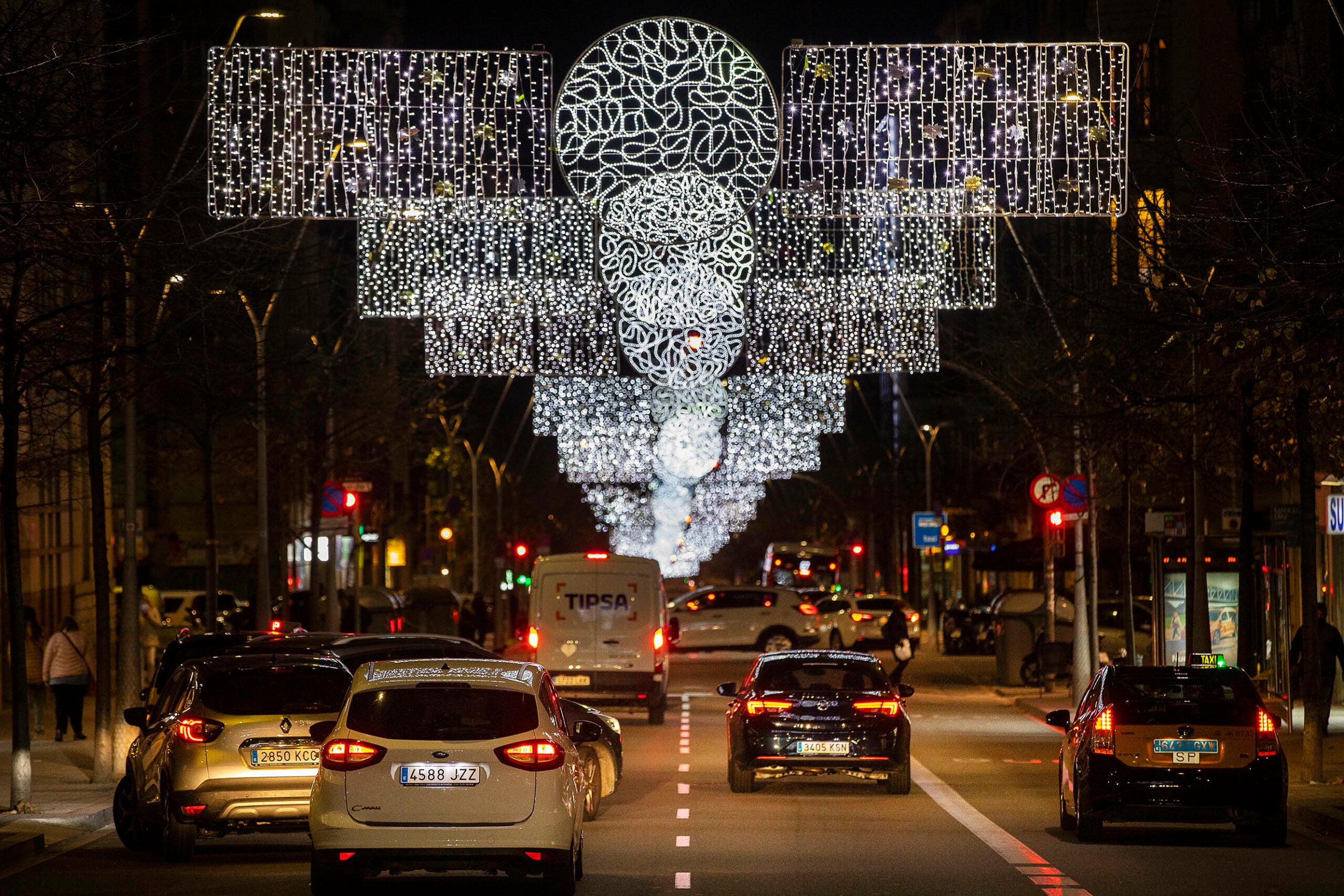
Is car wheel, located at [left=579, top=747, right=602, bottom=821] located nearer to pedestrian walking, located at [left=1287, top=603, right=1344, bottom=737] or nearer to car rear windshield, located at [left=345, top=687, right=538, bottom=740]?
car rear windshield, located at [left=345, top=687, right=538, bottom=740]

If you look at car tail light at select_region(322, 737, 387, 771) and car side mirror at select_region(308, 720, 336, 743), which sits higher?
car tail light at select_region(322, 737, 387, 771)

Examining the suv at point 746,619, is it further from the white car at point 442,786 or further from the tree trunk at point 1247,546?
the white car at point 442,786

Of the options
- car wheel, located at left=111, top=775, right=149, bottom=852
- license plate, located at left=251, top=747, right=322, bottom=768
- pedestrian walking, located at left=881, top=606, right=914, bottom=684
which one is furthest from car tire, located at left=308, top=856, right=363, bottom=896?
pedestrian walking, located at left=881, top=606, right=914, bottom=684

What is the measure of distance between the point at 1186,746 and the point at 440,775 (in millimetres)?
6663

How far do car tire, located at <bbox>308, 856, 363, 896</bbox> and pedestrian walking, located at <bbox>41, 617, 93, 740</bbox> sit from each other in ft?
48.6

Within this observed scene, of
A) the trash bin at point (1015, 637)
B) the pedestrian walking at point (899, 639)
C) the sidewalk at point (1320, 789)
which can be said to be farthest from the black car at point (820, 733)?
the trash bin at point (1015, 637)

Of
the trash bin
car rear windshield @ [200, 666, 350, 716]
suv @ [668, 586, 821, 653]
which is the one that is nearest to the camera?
car rear windshield @ [200, 666, 350, 716]

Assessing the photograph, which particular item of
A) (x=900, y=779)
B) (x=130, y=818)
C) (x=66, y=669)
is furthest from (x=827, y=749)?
(x=66, y=669)

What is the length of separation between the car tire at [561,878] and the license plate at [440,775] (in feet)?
2.34

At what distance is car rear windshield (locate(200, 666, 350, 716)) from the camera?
14.3 metres

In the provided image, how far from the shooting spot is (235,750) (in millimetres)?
14094

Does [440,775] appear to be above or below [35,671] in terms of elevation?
above

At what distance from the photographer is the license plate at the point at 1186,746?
15195mm

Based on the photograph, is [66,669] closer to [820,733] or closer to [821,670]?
[821,670]
